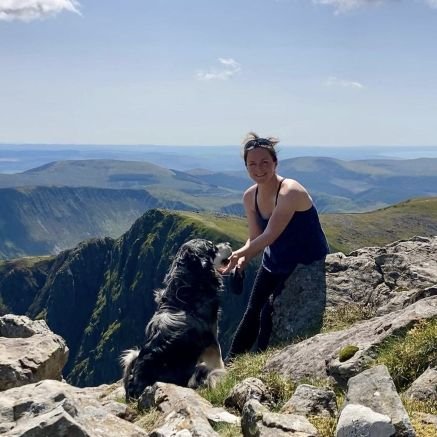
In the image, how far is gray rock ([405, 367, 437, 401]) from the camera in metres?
6.86

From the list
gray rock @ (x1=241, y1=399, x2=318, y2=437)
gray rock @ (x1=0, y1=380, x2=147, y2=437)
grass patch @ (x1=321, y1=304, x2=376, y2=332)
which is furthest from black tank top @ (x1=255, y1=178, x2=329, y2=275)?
gray rock @ (x1=241, y1=399, x2=318, y2=437)

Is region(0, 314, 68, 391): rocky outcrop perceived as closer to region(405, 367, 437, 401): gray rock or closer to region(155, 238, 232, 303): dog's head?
region(155, 238, 232, 303): dog's head

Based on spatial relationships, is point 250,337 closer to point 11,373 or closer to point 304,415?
point 11,373

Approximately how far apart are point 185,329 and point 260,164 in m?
3.97

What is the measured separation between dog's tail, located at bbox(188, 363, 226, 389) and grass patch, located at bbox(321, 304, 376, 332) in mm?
3243

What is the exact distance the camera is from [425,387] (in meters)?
7.00

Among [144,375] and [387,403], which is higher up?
[387,403]

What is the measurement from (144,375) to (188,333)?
1.25 m

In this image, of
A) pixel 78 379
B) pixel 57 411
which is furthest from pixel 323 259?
pixel 78 379

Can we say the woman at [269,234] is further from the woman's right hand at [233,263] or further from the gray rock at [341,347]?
the gray rock at [341,347]

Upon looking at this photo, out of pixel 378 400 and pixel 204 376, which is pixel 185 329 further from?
pixel 378 400

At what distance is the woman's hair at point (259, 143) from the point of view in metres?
12.1

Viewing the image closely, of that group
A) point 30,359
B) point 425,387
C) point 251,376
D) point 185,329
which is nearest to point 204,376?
point 185,329

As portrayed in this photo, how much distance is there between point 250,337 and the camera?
13453 mm
